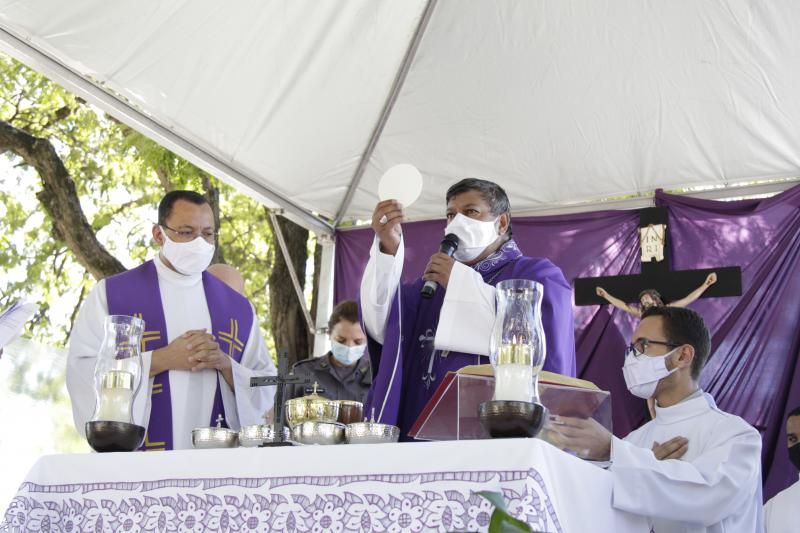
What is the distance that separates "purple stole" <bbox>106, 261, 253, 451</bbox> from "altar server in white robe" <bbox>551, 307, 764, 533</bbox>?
1.82 metres

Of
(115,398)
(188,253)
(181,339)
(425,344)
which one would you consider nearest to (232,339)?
(188,253)

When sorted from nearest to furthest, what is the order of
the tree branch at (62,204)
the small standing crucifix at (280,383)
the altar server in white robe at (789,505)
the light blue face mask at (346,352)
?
the small standing crucifix at (280,383) → the altar server in white robe at (789,505) → the light blue face mask at (346,352) → the tree branch at (62,204)

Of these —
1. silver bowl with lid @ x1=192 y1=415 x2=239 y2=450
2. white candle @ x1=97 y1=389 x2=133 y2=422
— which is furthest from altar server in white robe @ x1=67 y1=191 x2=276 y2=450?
white candle @ x1=97 y1=389 x2=133 y2=422

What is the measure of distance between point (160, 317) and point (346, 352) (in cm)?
196

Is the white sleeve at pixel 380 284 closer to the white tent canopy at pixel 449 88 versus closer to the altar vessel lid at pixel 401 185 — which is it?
the altar vessel lid at pixel 401 185

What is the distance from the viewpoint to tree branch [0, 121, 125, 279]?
26.3ft

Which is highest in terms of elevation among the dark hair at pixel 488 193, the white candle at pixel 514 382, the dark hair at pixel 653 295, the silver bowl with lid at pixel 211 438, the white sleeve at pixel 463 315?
the dark hair at pixel 488 193

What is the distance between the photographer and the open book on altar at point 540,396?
2.72 meters

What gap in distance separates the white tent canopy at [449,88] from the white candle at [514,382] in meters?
3.45

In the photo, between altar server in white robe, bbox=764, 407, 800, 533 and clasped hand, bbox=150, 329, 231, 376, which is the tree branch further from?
altar server in white robe, bbox=764, 407, 800, 533

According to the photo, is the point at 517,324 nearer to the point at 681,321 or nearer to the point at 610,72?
the point at 681,321

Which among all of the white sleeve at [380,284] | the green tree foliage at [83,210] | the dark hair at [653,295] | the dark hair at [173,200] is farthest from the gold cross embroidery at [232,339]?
the green tree foliage at [83,210]

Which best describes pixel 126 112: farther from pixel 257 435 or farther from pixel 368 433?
pixel 368 433

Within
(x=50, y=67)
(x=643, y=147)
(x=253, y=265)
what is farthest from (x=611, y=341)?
(x=253, y=265)
